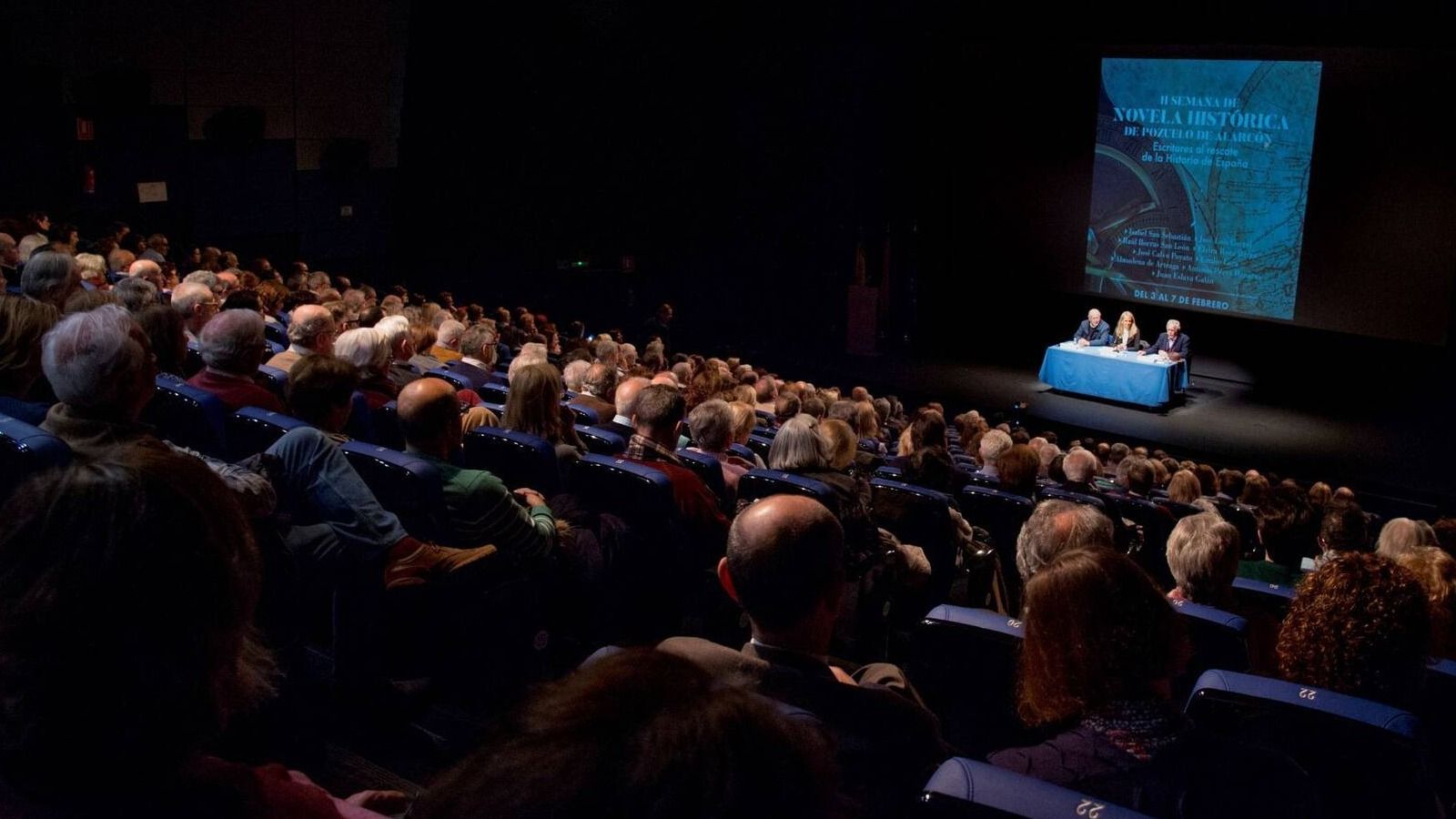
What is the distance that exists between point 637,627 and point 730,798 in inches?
132

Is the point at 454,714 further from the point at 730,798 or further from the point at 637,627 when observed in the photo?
the point at 730,798

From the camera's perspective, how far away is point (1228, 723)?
2373 millimetres

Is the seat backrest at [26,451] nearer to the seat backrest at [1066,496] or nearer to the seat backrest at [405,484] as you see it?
the seat backrest at [405,484]

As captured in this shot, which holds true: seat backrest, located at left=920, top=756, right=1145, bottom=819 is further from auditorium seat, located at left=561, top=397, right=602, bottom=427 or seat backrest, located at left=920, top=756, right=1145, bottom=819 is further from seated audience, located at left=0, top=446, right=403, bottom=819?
auditorium seat, located at left=561, top=397, right=602, bottom=427

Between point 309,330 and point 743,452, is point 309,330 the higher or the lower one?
the higher one

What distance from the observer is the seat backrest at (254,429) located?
3.54 metres

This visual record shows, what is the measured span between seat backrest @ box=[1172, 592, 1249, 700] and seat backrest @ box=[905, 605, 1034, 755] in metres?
0.56

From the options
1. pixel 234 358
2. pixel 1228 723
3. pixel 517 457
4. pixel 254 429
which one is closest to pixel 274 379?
pixel 234 358

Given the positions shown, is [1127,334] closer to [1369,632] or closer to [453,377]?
[453,377]

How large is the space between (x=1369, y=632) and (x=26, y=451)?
297cm

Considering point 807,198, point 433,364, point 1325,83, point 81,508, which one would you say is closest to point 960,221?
point 807,198

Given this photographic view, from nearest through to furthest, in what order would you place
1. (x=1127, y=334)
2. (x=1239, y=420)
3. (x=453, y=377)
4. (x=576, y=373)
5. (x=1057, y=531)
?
(x=1057, y=531) → (x=453, y=377) → (x=576, y=373) → (x=1239, y=420) → (x=1127, y=334)

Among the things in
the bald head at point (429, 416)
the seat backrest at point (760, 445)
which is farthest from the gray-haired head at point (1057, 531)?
the seat backrest at point (760, 445)

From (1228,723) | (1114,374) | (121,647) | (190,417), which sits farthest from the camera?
(1114,374)
